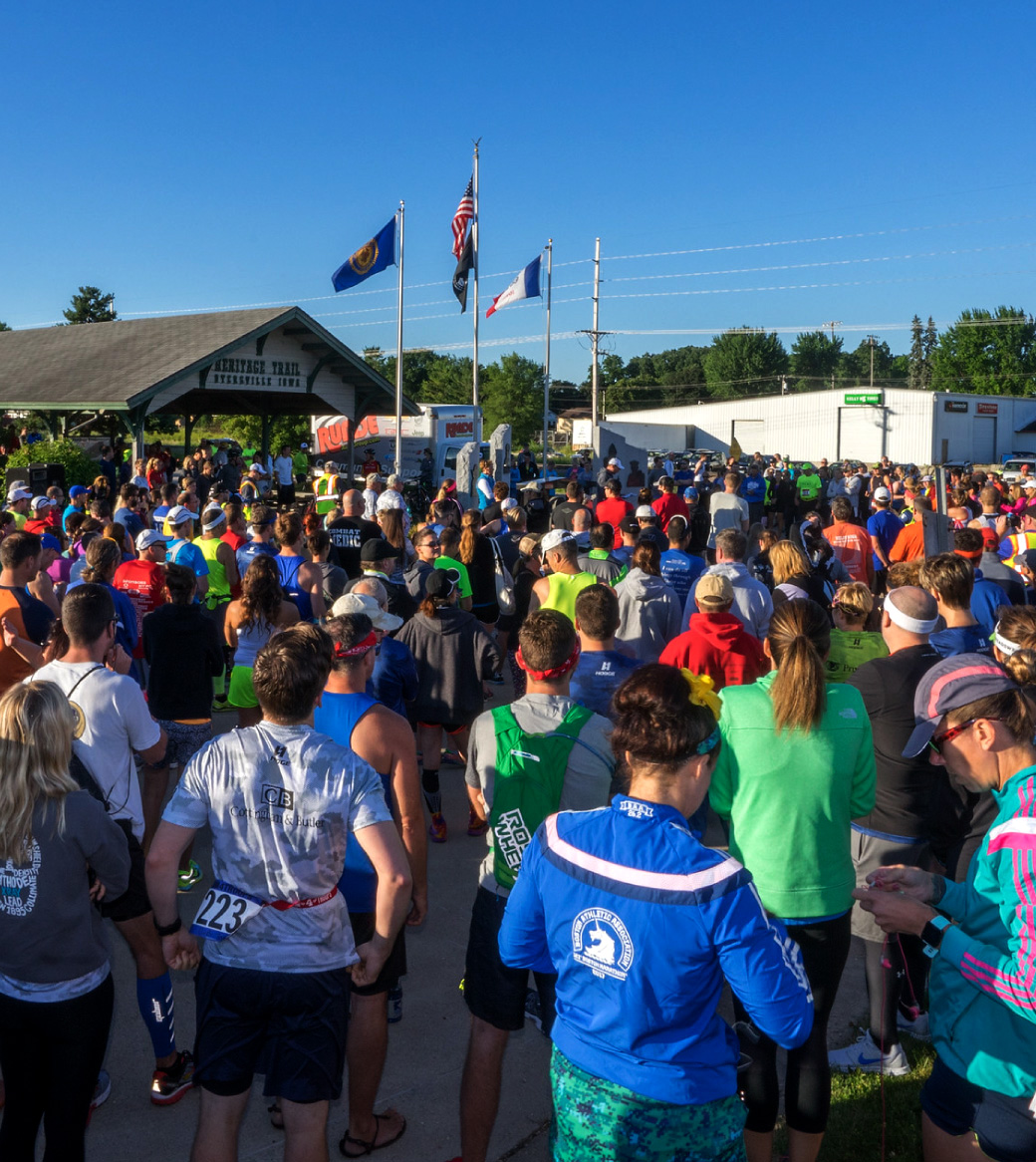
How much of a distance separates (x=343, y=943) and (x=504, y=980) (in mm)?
641

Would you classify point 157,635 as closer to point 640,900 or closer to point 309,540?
point 309,540

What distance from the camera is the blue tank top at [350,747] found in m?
3.51

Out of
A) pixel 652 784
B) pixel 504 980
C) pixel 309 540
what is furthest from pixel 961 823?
pixel 309 540

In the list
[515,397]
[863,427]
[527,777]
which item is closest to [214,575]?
[527,777]

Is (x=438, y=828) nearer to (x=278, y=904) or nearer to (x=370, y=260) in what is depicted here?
(x=278, y=904)

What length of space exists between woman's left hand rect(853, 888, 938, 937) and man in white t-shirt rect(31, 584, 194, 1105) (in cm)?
271

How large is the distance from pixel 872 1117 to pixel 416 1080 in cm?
187

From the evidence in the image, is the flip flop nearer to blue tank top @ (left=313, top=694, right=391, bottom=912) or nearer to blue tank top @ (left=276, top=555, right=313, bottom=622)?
blue tank top @ (left=313, top=694, right=391, bottom=912)

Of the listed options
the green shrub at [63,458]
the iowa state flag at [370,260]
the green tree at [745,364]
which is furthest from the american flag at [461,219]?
the green tree at [745,364]

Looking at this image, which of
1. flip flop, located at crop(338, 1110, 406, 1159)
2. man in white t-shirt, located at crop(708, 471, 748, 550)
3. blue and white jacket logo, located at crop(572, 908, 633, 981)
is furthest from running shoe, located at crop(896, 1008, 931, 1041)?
man in white t-shirt, located at crop(708, 471, 748, 550)

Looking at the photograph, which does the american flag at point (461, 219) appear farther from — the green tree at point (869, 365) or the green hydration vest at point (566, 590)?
the green tree at point (869, 365)

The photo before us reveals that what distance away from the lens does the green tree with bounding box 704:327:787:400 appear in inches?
4710

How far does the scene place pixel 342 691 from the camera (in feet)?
12.3

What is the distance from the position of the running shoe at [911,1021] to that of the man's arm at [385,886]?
2.76 m
